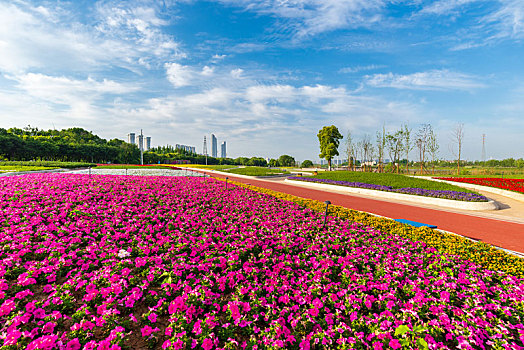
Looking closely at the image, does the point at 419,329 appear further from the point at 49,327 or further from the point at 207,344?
the point at 49,327

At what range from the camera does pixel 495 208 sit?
1094 cm

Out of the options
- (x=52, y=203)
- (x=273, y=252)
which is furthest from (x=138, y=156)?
(x=273, y=252)

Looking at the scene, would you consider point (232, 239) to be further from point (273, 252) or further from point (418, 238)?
point (418, 238)

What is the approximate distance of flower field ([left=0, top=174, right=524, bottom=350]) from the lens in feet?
8.99

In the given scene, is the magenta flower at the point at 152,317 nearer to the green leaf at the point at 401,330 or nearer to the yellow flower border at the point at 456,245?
the green leaf at the point at 401,330

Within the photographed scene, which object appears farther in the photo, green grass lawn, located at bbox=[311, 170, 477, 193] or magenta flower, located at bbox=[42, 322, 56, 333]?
green grass lawn, located at bbox=[311, 170, 477, 193]

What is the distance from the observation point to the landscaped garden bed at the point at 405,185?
12.2 metres

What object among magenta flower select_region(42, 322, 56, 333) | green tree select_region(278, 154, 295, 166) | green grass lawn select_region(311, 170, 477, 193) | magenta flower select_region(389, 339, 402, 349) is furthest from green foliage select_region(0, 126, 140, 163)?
magenta flower select_region(389, 339, 402, 349)

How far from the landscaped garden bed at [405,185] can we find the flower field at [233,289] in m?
8.93

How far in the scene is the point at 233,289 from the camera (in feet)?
12.7

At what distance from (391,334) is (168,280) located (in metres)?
3.34

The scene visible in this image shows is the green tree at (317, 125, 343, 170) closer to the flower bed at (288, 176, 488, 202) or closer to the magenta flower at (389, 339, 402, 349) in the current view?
the flower bed at (288, 176, 488, 202)

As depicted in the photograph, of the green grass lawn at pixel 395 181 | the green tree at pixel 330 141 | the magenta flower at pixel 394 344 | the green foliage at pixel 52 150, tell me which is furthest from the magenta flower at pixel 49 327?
the green foliage at pixel 52 150

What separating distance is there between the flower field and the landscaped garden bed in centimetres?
893
